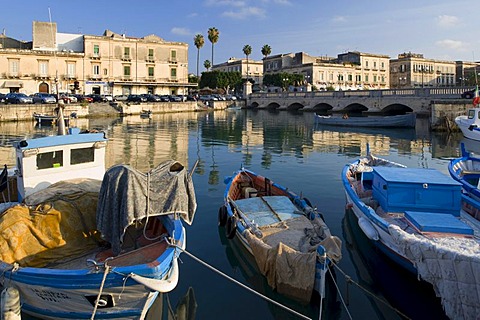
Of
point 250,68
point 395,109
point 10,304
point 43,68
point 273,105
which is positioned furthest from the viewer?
point 250,68

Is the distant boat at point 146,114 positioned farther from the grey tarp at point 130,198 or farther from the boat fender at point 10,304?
the boat fender at point 10,304

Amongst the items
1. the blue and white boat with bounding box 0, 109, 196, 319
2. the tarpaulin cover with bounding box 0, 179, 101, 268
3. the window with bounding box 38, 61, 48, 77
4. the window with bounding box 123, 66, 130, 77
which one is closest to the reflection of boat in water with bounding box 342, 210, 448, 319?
the blue and white boat with bounding box 0, 109, 196, 319

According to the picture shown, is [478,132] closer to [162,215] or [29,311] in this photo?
[162,215]

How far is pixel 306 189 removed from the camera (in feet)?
53.8

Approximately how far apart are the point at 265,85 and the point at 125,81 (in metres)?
38.4

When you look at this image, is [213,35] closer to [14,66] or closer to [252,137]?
[14,66]

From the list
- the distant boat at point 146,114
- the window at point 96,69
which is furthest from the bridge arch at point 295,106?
the window at point 96,69

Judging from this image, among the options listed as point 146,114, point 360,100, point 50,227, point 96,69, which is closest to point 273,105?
point 360,100

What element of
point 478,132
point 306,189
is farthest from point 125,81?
point 306,189

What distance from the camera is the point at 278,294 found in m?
8.09

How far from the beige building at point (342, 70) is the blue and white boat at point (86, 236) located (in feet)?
283

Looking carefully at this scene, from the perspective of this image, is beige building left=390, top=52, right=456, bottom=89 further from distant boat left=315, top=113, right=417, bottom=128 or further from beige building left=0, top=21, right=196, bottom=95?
distant boat left=315, top=113, right=417, bottom=128

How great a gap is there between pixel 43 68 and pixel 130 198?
66464 millimetres

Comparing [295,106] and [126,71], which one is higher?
[126,71]
